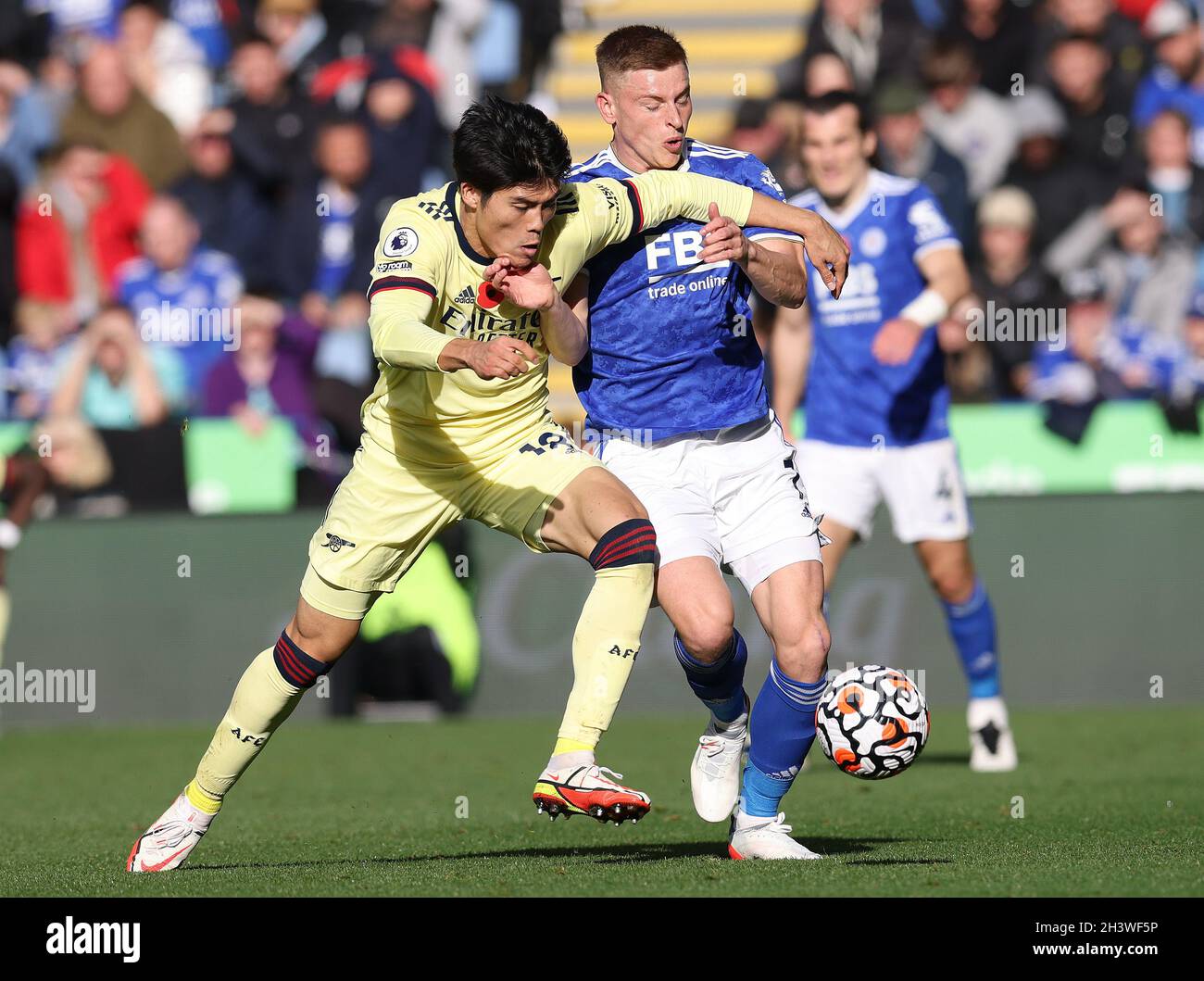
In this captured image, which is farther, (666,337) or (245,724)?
(666,337)

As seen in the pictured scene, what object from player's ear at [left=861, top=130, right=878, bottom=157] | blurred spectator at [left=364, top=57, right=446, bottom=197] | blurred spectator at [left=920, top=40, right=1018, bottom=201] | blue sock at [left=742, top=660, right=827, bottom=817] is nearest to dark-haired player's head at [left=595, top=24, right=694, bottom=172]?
blue sock at [left=742, top=660, right=827, bottom=817]

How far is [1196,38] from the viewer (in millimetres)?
14109

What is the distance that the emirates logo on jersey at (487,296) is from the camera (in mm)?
6234

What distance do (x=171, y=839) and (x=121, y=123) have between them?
9.55 m

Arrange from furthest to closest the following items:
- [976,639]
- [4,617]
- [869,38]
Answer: [869,38] → [4,617] → [976,639]

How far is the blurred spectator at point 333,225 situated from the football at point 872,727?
7200mm

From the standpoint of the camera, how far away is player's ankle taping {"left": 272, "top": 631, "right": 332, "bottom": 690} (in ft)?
21.3

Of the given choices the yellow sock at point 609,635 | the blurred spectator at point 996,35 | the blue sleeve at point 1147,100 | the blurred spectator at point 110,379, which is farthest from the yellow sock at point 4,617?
the blue sleeve at point 1147,100

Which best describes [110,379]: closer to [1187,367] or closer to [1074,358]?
[1074,358]


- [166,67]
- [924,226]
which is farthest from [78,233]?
[924,226]

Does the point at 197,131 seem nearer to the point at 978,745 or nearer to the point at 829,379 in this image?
the point at 829,379

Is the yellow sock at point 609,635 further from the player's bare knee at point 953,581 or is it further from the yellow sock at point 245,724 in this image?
the player's bare knee at point 953,581

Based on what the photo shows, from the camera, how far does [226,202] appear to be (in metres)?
14.4

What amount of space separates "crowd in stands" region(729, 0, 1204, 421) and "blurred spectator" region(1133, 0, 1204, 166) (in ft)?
0.04
